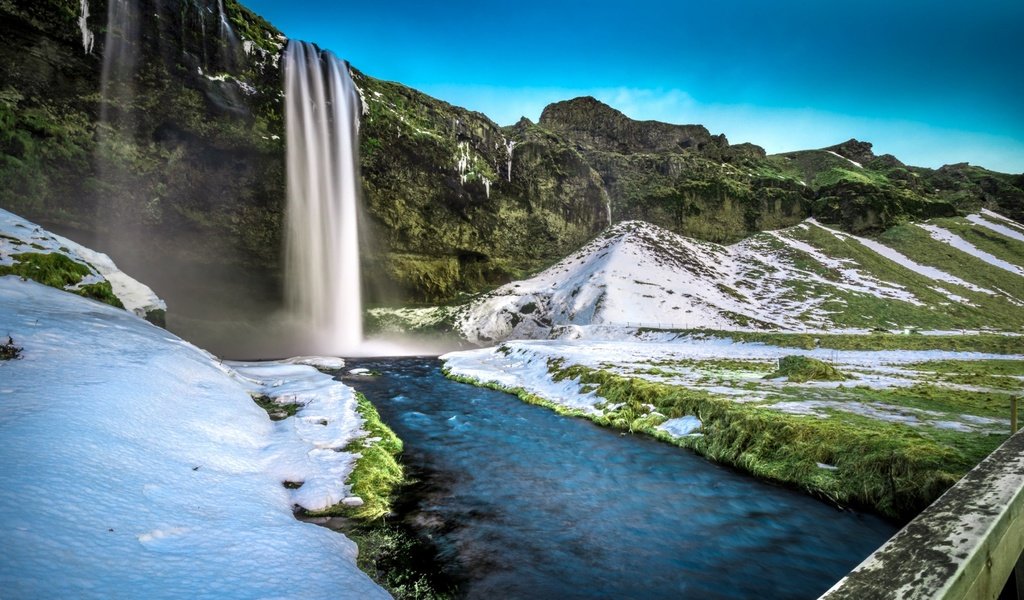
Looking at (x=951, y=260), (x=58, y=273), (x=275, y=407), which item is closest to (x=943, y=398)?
(x=275, y=407)

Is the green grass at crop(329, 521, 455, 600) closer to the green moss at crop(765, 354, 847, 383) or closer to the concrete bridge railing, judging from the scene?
the concrete bridge railing

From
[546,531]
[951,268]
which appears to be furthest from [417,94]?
[951,268]

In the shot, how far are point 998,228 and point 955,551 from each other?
163 meters

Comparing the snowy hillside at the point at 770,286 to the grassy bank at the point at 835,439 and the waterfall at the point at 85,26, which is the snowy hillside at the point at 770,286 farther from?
the waterfall at the point at 85,26

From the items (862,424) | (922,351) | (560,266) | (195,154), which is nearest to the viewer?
(862,424)

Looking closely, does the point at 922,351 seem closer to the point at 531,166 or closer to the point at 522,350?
the point at 522,350

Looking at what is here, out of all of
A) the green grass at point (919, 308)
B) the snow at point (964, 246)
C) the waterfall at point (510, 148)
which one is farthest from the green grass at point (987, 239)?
the waterfall at point (510, 148)

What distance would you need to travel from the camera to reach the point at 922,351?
113 feet

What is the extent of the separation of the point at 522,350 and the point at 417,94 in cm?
4811

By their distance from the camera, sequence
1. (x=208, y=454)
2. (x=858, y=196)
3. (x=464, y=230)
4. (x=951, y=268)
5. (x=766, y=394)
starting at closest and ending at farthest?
(x=208, y=454), (x=766, y=394), (x=464, y=230), (x=951, y=268), (x=858, y=196)

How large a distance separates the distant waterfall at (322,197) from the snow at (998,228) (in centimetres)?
15253

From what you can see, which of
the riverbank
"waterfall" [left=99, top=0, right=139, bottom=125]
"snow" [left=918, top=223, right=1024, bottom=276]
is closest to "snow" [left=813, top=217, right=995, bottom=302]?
"snow" [left=918, top=223, right=1024, bottom=276]

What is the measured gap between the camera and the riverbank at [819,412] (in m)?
9.26

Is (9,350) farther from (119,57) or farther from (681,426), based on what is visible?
(119,57)
